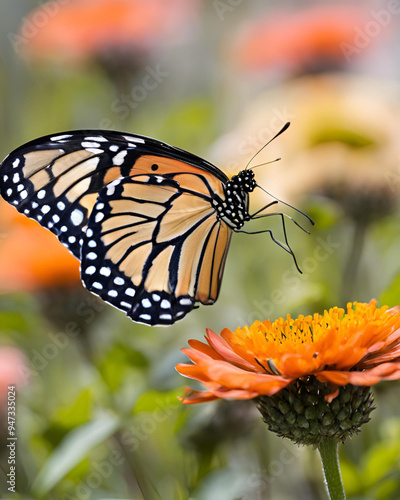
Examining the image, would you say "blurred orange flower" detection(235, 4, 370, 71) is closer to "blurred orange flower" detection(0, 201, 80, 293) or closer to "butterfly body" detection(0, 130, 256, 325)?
"butterfly body" detection(0, 130, 256, 325)

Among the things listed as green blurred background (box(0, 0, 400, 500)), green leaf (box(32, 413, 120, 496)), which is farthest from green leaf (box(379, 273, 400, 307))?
green leaf (box(32, 413, 120, 496))

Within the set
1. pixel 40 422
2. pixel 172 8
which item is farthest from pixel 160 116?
pixel 40 422

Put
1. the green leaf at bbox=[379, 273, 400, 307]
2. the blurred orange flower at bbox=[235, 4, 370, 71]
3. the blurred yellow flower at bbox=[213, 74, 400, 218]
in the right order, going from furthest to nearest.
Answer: the blurred orange flower at bbox=[235, 4, 370, 71] → the blurred yellow flower at bbox=[213, 74, 400, 218] → the green leaf at bbox=[379, 273, 400, 307]

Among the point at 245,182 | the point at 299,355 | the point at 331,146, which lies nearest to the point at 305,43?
the point at 331,146

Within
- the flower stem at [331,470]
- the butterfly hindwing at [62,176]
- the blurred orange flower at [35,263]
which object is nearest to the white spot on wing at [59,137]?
the butterfly hindwing at [62,176]

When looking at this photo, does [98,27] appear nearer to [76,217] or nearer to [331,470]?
[76,217]

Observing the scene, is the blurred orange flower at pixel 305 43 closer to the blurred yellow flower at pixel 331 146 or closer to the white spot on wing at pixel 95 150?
the blurred yellow flower at pixel 331 146

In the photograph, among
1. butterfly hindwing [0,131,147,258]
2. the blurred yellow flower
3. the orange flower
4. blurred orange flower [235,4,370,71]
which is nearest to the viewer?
the orange flower
